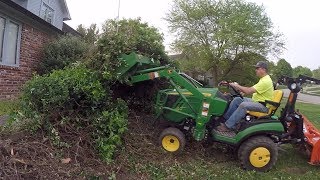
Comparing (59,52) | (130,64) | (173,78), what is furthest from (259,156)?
(59,52)

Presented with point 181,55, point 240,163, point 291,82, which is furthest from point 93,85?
point 181,55

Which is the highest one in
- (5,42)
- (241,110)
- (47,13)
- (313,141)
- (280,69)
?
(47,13)

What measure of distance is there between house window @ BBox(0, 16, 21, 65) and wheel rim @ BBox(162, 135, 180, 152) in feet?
28.0

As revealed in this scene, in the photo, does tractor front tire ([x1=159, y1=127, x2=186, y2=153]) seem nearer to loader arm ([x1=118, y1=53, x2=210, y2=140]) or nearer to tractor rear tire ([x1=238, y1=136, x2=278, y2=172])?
loader arm ([x1=118, y1=53, x2=210, y2=140])

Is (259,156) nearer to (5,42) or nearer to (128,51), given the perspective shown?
(128,51)

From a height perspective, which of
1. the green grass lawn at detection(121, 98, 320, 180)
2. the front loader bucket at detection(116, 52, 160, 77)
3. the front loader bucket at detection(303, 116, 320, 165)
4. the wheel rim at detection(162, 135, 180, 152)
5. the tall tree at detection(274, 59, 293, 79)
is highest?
the tall tree at detection(274, 59, 293, 79)

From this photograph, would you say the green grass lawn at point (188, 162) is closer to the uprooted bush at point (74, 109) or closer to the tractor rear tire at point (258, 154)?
the tractor rear tire at point (258, 154)

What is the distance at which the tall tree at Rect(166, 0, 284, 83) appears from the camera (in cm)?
3209

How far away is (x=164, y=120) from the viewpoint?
680 cm

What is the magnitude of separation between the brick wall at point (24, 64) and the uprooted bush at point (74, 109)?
659 cm

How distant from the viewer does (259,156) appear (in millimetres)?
6031

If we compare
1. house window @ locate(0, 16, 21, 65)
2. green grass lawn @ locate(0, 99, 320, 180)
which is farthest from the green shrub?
green grass lawn @ locate(0, 99, 320, 180)

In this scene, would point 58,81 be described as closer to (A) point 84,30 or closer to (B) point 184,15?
(A) point 84,30

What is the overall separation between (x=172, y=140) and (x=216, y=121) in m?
0.87
